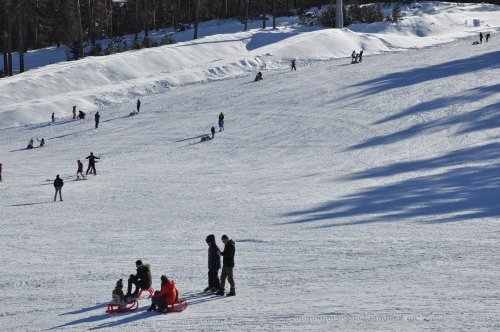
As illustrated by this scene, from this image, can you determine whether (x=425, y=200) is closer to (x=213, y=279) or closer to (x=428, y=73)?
(x=213, y=279)

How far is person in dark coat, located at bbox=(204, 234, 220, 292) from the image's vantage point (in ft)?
44.7

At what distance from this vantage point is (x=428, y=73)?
1795 inches

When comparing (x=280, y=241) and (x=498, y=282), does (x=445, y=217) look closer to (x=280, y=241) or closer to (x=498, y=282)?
(x=280, y=241)

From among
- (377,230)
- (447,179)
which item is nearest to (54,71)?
(447,179)

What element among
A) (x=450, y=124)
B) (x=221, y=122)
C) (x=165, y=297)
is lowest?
(x=165, y=297)

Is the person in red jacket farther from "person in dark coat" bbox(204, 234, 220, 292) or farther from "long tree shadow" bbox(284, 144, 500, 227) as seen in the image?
"long tree shadow" bbox(284, 144, 500, 227)

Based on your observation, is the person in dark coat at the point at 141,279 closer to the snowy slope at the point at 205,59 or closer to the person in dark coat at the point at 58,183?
the person in dark coat at the point at 58,183

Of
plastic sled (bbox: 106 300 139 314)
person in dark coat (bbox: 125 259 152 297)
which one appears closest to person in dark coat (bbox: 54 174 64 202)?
person in dark coat (bbox: 125 259 152 297)

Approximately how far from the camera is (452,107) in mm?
36656

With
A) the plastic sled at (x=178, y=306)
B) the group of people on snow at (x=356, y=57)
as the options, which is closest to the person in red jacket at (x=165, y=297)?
the plastic sled at (x=178, y=306)

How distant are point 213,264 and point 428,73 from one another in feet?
115

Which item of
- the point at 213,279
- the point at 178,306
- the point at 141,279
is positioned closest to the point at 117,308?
the point at 141,279

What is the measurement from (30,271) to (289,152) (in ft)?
61.0

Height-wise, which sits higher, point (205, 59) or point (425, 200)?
point (205, 59)
